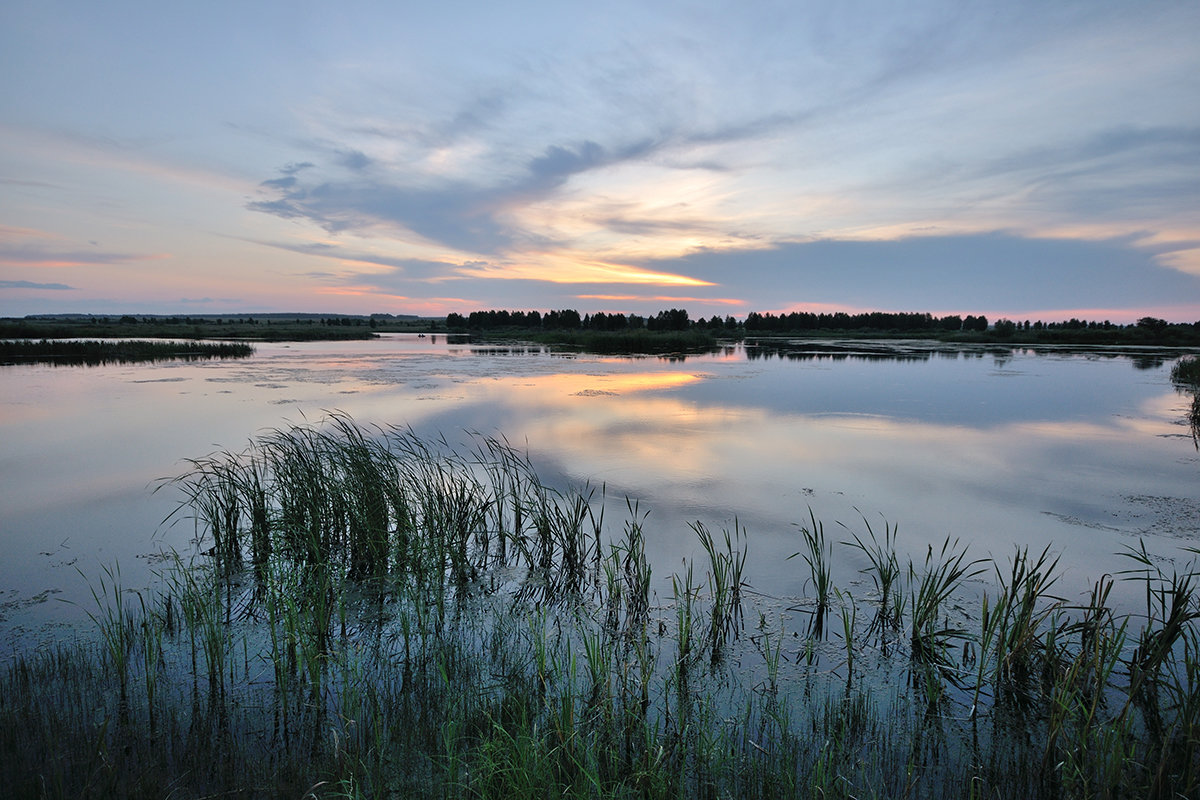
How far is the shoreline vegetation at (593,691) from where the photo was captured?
260 centimetres

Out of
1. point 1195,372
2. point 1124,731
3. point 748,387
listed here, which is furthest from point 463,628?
point 1195,372

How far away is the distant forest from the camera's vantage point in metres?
46.5

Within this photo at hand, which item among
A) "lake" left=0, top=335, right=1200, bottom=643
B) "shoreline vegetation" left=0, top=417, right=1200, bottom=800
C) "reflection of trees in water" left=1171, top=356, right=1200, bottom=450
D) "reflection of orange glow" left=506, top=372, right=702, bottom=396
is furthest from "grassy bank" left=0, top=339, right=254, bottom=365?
"reflection of trees in water" left=1171, top=356, right=1200, bottom=450

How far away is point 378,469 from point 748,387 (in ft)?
46.3

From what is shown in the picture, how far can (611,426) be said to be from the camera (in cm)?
1176

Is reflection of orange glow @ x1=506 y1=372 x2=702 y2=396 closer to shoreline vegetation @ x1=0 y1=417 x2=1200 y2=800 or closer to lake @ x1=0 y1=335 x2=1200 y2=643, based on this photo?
lake @ x1=0 y1=335 x2=1200 y2=643

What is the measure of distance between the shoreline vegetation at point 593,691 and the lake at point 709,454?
0.82 m

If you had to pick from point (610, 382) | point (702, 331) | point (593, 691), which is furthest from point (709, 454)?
point (702, 331)

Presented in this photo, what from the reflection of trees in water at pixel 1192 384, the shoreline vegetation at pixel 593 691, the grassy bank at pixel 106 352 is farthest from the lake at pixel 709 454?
the grassy bank at pixel 106 352

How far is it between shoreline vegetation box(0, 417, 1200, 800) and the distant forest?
4378 centimetres

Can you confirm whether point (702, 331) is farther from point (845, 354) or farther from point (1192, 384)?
point (1192, 384)

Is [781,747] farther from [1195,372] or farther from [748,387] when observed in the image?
[1195,372]

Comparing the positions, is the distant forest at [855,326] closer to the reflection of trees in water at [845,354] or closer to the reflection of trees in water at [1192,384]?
the reflection of trees in water at [845,354]

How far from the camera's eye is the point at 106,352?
95.5 ft
